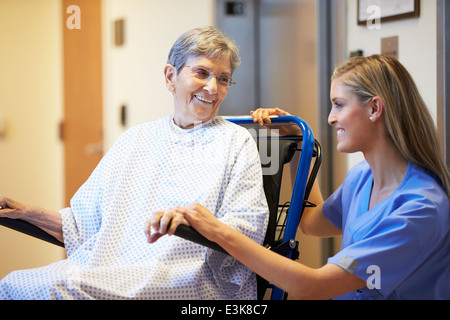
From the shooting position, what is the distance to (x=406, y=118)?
1405mm

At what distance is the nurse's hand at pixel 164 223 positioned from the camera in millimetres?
1269

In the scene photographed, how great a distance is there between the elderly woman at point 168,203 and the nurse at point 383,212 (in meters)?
0.18

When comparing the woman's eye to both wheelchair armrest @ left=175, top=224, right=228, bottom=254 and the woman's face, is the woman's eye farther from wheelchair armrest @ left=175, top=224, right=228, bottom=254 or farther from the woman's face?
wheelchair armrest @ left=175, top=224, right=228, bottom=254

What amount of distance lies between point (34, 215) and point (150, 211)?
339mm

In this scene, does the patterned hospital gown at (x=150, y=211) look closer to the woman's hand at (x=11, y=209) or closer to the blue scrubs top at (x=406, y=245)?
the woman's hand at (x=11, y=209)

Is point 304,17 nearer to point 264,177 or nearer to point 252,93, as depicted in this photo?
point 252,93

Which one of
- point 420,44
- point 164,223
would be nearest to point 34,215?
point 164,223

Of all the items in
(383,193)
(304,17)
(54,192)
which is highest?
(304,17)

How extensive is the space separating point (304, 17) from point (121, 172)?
1.76 m

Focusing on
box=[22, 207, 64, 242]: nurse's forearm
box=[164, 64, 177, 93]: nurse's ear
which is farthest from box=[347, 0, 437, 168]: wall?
box=[22, 207, 64, 242]: nurse's forearm

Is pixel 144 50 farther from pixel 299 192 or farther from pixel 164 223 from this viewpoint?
pixel 164 223
